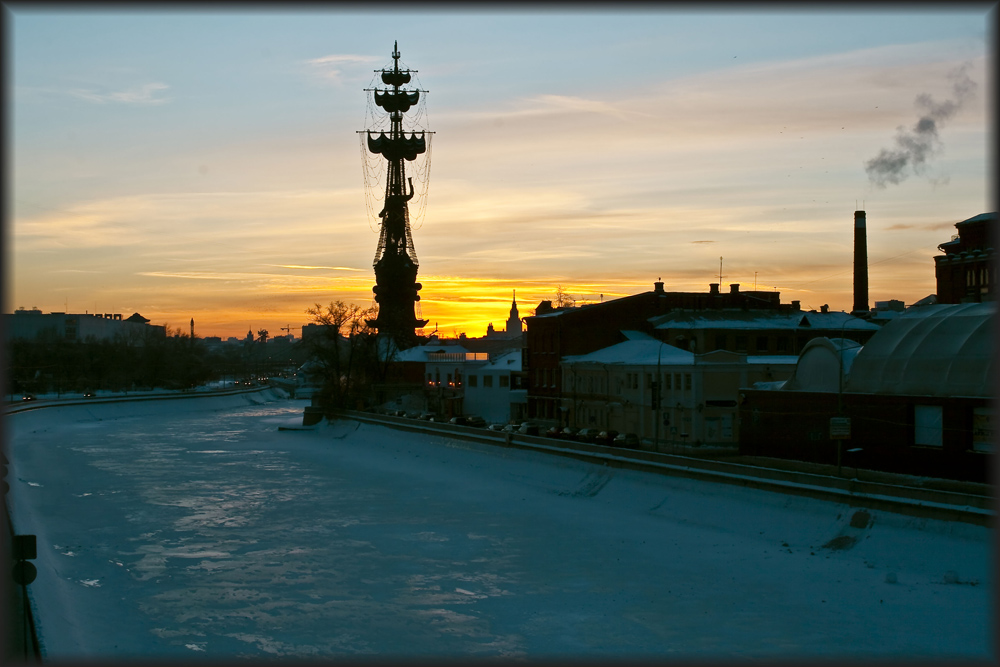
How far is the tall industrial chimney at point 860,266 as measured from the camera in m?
70.4

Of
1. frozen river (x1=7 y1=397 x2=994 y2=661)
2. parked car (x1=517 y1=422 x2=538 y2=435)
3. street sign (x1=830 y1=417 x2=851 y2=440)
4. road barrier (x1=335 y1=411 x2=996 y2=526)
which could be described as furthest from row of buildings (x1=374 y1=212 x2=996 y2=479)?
frozen river (x1=7 y1=397 x2=994 y2=661)

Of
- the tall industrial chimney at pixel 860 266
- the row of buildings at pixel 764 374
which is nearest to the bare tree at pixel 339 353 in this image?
the row of buildings at pixel 764 374

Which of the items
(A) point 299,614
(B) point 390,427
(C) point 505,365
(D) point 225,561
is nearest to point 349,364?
(C) point 505,365

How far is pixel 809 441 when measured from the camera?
125 feet

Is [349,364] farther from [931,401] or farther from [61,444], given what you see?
[931,401]

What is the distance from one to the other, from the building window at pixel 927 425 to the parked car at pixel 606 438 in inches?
751

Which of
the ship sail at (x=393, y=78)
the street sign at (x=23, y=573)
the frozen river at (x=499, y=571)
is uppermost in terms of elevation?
the ship sail at (x=393, y=78)

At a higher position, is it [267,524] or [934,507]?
[934,507]

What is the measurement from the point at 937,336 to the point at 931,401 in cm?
299

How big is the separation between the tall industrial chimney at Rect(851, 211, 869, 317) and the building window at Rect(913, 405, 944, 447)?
3969cm

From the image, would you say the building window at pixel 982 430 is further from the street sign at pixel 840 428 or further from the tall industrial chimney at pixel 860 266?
the tall industrial chimney at pixel 860 266

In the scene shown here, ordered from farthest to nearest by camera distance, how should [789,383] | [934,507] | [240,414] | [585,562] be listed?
[240,414], [789,383], [585,562], [934,507]

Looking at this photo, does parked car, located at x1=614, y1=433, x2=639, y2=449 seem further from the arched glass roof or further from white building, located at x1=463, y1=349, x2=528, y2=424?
white building, located at x1=463, y1=349, x2=528, y2=424

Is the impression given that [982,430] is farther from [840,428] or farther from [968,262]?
[968,262]
